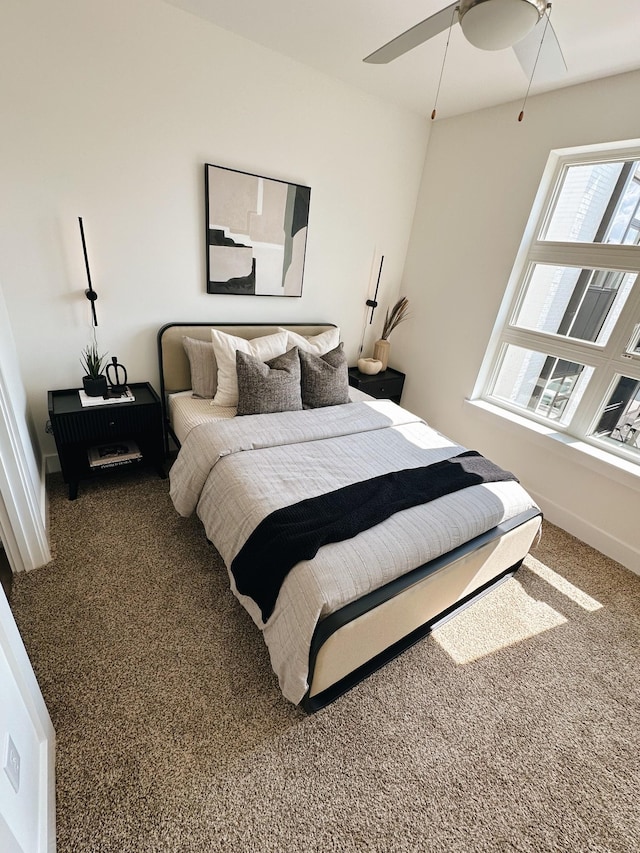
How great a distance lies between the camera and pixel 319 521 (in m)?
1.47

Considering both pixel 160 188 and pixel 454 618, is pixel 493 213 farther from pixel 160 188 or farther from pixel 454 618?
pixel 454 618

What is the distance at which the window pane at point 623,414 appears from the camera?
2381 millimetres

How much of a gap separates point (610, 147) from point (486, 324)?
121 centimetres

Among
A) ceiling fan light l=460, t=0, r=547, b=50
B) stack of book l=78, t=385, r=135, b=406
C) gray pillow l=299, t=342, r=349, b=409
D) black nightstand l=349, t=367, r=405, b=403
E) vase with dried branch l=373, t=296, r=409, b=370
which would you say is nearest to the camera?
ceiling fan light l=460, t=0, r=547, b=50

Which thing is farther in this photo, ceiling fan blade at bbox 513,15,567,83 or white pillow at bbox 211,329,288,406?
white pillow at bbox 211,329,288,406

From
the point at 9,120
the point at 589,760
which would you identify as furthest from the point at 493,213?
the point at 589,760

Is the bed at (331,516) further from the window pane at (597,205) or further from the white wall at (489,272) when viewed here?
the window pane at (597,205)

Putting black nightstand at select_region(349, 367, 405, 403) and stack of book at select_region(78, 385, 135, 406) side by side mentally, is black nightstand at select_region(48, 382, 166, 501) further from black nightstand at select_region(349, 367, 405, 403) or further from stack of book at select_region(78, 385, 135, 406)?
black nightstand at select_region(349, 367, 405, 403)

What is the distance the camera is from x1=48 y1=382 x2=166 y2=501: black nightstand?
2.14m

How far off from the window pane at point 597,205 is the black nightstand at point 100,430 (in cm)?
303

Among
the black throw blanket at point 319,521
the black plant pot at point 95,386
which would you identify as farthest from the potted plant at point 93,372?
the black throw blanket at point 319,521

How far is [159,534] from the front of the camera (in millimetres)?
2135

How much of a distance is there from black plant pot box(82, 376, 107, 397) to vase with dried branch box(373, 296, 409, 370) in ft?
7.65

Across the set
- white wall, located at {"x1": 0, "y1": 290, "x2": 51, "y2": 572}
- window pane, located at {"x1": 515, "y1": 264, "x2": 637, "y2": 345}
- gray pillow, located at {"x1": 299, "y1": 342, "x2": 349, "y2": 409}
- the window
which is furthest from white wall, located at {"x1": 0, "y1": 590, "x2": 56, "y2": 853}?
window pane, located at {"x1": 515, "y1": 264, "x2": 637, "y2": 345}
